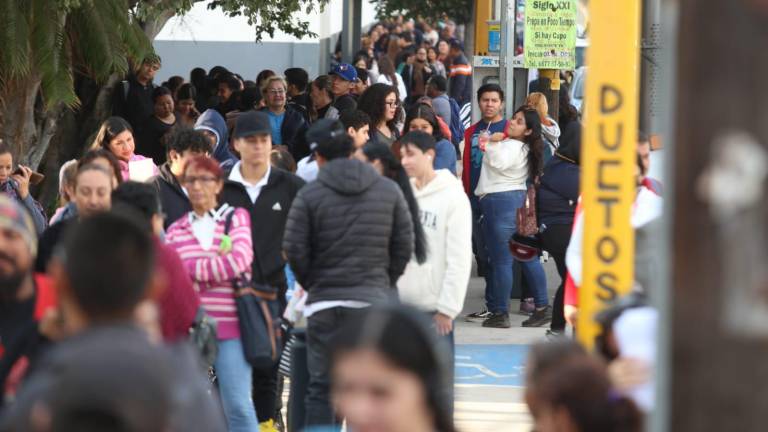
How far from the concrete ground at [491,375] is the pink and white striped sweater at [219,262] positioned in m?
1.30

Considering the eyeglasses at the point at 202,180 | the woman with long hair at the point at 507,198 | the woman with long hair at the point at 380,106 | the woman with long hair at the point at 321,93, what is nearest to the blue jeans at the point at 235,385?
the eyeglasses at the point at 202,180

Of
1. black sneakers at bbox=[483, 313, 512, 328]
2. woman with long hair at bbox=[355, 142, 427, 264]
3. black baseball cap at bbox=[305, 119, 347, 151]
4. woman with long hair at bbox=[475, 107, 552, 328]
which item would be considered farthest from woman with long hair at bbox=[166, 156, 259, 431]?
black sneakers at bbox=[483, 313, 512, 328]

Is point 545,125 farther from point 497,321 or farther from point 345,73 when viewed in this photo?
point 345,73

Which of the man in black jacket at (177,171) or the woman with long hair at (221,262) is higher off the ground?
the man in black jacket at (177,171)

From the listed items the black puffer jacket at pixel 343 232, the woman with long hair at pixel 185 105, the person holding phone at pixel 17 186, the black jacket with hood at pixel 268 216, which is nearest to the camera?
the black puffer jacket at pixel 343 232

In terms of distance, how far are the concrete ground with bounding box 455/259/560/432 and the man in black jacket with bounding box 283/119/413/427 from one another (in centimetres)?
85

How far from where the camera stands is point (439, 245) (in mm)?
7520

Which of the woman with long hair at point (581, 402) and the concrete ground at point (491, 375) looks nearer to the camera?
the woman with long hair at point (581, 402)

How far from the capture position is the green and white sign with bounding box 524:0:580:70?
1325 centimetres

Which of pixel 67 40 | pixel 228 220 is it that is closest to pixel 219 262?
pixel 228 220

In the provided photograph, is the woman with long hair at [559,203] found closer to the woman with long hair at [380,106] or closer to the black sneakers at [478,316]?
the woman with long hair at [380,106]

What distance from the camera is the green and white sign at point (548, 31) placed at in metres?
13.2

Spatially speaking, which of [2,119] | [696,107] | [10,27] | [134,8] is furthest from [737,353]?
[134,8]

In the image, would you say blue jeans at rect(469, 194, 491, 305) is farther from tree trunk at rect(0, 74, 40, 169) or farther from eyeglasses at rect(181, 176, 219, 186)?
eyeglasses at rect(181, 176, 219, 186)
